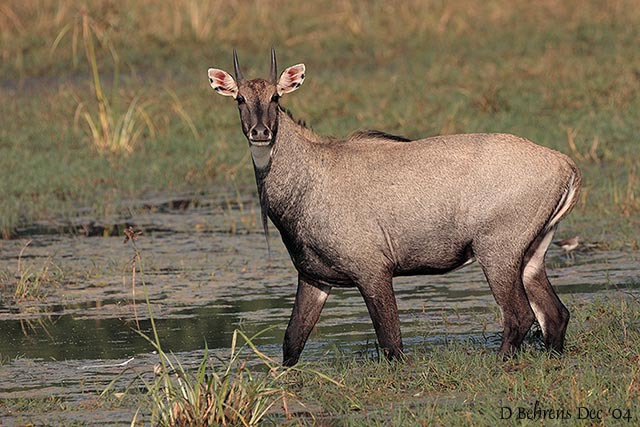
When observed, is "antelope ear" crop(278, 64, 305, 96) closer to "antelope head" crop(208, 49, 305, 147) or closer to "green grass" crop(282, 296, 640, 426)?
"antelope head" crop(208, 49, 305, 147)

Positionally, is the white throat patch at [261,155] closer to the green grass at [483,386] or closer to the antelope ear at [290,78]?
the antelope ear at [290,78]

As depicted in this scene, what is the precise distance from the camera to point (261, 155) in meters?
7.86

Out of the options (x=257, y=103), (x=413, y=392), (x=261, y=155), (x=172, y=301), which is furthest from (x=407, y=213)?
(x=172, y=301)

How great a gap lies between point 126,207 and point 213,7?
886 cm

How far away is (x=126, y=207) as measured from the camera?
13.2 m

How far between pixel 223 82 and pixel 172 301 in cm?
224

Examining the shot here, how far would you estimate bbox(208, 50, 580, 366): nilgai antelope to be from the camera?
768 centimetres

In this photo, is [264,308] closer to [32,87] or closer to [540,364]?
[540,364]

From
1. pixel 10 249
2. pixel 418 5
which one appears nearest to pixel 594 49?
pixel 418 5

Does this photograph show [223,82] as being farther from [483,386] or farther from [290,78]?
[483,386]

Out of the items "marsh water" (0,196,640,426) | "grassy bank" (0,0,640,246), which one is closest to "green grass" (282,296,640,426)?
"marsh water" (0,196,640,426)

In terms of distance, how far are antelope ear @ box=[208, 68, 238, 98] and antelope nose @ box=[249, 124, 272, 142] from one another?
0.35 m

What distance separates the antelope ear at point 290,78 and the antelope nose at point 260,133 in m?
0.43

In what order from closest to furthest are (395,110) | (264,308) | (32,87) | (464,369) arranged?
(464,369) → (264,308) → (395,110) → (32,87)
